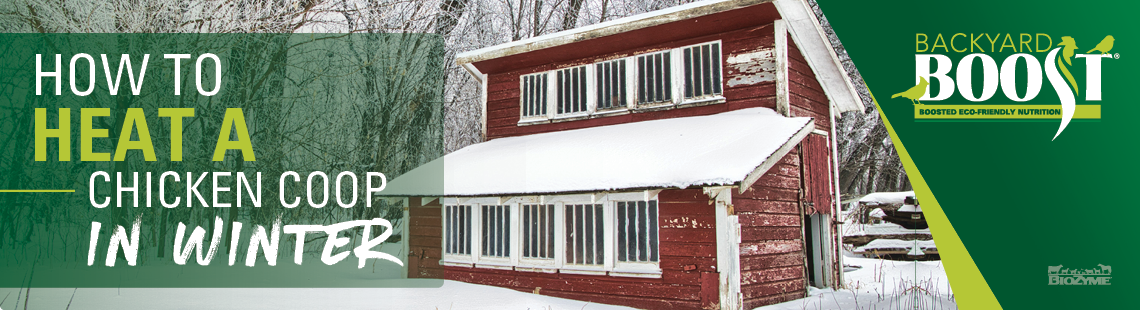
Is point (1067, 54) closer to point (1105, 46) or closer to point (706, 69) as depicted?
point (1105, 46)

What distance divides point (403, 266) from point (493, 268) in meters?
2.13

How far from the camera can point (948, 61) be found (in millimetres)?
10266

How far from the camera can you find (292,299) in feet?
31.2

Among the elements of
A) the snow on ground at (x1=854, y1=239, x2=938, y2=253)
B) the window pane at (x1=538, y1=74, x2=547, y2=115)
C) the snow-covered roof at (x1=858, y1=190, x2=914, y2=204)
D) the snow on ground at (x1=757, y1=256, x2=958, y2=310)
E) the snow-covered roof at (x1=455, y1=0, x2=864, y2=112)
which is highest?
the snow-covered roof at (x1=455, y1=0, x2=864, y2=112)

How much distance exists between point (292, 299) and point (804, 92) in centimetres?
839

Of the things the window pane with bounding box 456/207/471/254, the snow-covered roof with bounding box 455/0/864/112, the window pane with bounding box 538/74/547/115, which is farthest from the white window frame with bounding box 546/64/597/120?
the window pane with bounding box 456/207/471/254

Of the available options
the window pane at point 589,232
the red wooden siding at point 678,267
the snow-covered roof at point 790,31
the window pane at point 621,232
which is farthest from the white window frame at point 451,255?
the snow-covered roof at point 790,31

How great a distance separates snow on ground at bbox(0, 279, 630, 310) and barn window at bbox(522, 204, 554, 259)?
0.66m

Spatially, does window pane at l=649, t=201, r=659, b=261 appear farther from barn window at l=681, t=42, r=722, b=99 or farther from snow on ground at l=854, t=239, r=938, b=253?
snow on ground at l=854, t=239, r=938, b=253

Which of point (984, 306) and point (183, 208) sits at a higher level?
point (183, 208)

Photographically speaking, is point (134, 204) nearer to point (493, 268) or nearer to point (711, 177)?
point (493, 268)

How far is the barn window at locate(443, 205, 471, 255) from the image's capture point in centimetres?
1200

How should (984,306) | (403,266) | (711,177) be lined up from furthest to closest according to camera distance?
(403,266), (984,306), (711,177)

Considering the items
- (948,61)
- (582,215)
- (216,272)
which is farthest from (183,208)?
(948,61)
